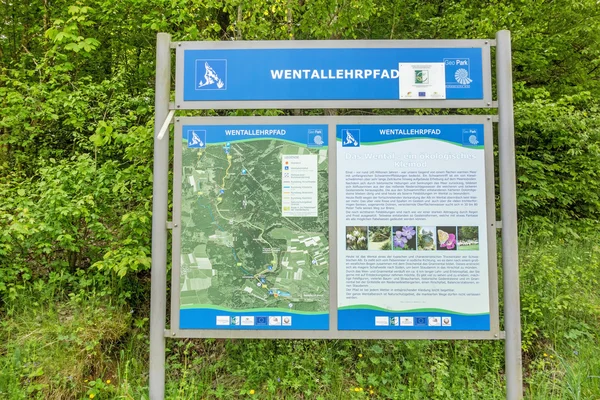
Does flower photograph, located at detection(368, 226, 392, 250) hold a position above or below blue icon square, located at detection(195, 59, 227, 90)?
below

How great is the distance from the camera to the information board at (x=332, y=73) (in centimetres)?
298

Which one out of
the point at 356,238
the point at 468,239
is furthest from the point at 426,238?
the point at 356,238

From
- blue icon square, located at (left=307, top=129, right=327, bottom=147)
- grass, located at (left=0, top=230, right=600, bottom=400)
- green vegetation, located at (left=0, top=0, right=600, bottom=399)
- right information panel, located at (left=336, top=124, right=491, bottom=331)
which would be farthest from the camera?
green vegetation, located at (left=0, top=0, right=600, bottom=399)

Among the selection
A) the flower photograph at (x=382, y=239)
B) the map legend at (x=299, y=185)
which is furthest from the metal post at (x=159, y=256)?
the flower photograph at (x=382, y=239)

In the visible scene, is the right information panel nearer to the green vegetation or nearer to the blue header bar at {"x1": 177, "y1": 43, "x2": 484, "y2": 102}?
the blue header bar at {"x1": 177, "y1": 43, "x2": 484, "y2": 102}

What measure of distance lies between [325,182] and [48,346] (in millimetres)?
2806

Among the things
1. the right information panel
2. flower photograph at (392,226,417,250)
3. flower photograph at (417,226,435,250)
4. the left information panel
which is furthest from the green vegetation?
flower photograph at (417,226,435,250)

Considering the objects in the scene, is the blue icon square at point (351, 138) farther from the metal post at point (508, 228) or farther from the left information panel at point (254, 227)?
the metal post at point (508, 228)

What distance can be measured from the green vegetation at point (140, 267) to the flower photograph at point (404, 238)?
839mm

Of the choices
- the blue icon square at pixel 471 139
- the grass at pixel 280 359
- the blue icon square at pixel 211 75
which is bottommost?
the grass at pixel 280 359

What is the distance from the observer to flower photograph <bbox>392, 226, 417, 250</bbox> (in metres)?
2.88

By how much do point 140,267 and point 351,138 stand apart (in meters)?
2.44

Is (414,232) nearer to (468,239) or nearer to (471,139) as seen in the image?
(468,239)

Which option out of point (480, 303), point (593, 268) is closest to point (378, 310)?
point (480, 303)
